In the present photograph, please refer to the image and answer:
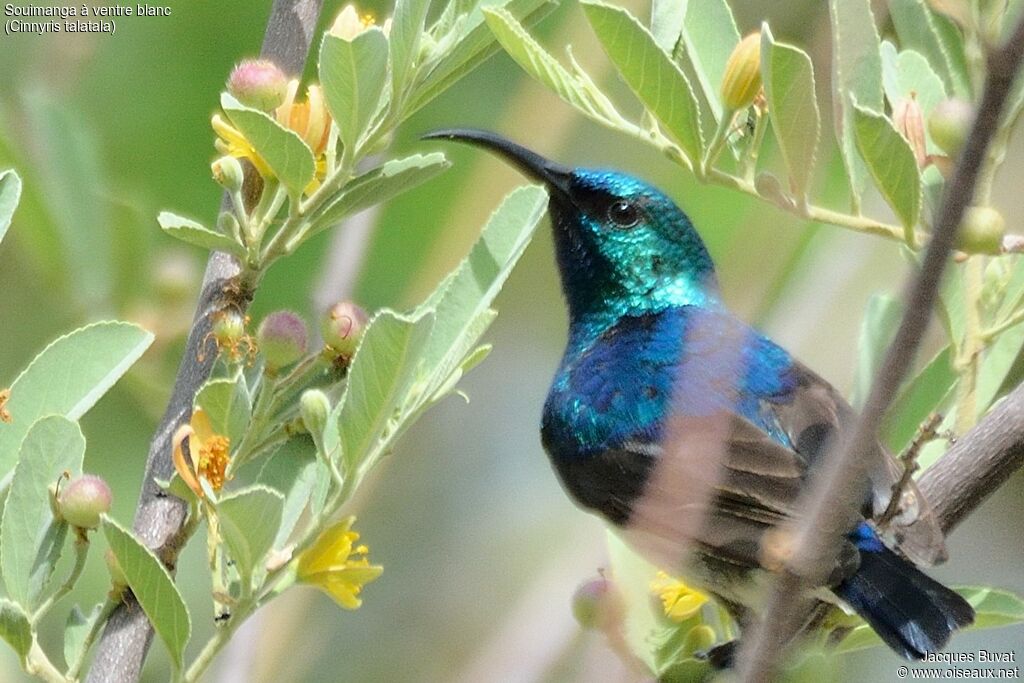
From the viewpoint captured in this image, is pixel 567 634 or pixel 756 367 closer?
pixel 567 634

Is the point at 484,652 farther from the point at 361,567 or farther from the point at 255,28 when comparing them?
the point at 255,28

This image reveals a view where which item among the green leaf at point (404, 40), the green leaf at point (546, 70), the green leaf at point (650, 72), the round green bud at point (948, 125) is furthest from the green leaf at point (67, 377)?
the round green bud at point (948, 125)

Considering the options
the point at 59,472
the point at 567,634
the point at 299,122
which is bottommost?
the point at 567,634

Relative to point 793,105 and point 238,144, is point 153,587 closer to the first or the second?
point 238,144

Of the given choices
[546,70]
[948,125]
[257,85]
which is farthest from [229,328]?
[948,125]

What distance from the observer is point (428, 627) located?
11.2ft

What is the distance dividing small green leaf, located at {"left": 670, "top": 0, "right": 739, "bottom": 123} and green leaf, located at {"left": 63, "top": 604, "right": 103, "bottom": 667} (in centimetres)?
109

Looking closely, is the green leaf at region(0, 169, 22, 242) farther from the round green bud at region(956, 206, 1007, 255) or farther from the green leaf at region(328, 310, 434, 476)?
the round green bud at region(956, 206, 1007, 255)

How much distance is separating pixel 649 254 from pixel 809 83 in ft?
5.27

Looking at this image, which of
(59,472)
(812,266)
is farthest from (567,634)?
(59,472)

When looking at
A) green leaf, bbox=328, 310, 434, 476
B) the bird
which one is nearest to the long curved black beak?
the bird

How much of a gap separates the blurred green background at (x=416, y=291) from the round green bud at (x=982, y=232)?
0.21 metres

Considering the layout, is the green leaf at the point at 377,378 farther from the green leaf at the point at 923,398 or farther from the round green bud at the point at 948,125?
the green leaf at the point at 923,398

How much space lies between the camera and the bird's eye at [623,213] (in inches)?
128
